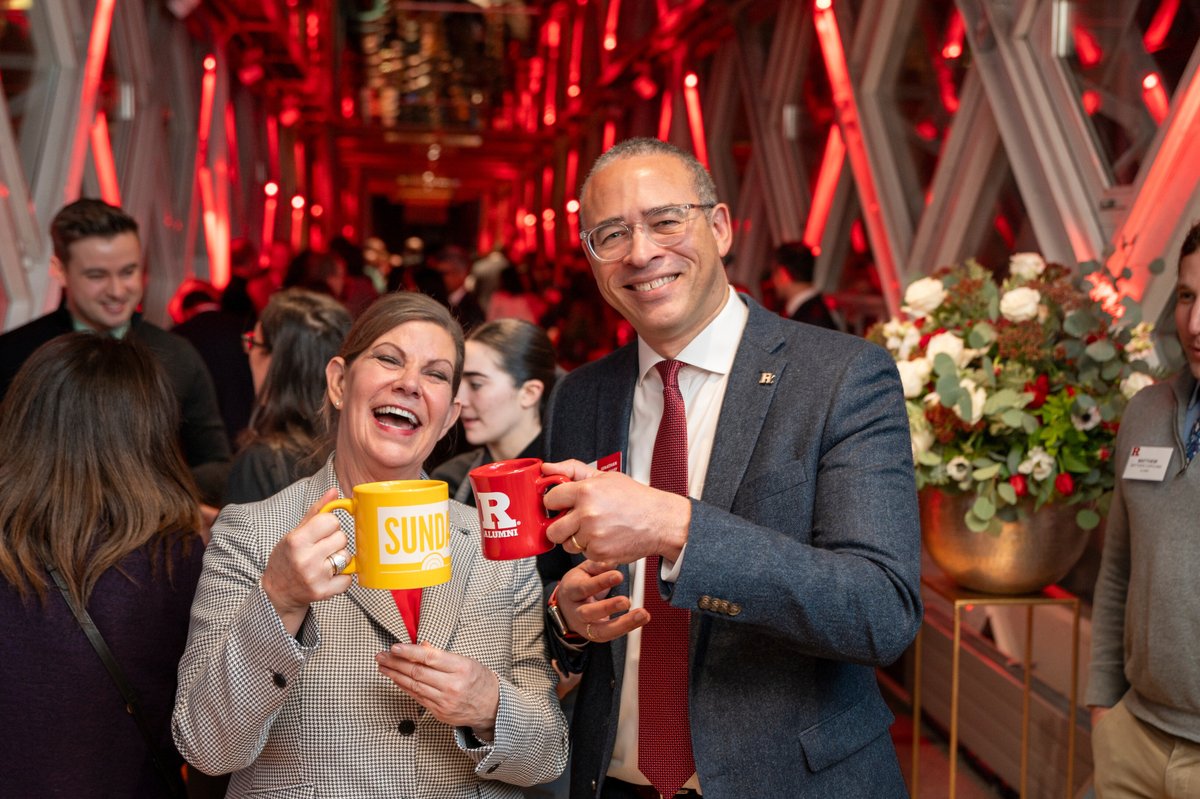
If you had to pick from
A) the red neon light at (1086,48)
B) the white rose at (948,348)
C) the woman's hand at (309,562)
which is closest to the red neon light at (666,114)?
the red neon light at (1086,48)

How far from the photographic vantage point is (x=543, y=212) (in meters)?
24.3

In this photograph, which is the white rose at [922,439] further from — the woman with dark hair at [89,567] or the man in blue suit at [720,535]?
the woman with dark hair at [89,567]

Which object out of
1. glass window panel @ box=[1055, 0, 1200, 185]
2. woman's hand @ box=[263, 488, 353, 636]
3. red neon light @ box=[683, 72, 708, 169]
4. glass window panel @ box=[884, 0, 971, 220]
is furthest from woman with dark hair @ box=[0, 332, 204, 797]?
red neon light @ box=[683, 72, 708, 169]

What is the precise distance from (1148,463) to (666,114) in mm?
10248

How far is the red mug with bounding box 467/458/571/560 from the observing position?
5.04ft

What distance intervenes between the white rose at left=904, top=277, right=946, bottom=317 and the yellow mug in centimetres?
195

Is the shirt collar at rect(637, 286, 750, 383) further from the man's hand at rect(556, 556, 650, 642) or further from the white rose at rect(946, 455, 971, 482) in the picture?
the white rose at rect(946, 455, 971, 482)

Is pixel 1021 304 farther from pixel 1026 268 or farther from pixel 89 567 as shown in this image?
pixel 89 567

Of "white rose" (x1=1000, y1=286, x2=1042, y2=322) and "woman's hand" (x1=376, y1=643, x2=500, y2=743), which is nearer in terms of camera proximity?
"woman's hand" (x1=376, y1=643, x2=500, y2=743)

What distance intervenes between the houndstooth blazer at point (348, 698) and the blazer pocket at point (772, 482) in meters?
0.47

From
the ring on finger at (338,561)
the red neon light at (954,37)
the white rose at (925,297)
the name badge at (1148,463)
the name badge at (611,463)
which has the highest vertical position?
the red neon light at (954,37)

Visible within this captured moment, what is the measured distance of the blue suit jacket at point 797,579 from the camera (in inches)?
61.9

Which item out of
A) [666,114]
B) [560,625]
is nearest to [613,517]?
[560,625]

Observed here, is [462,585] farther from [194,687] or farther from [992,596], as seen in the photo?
[992,596]
